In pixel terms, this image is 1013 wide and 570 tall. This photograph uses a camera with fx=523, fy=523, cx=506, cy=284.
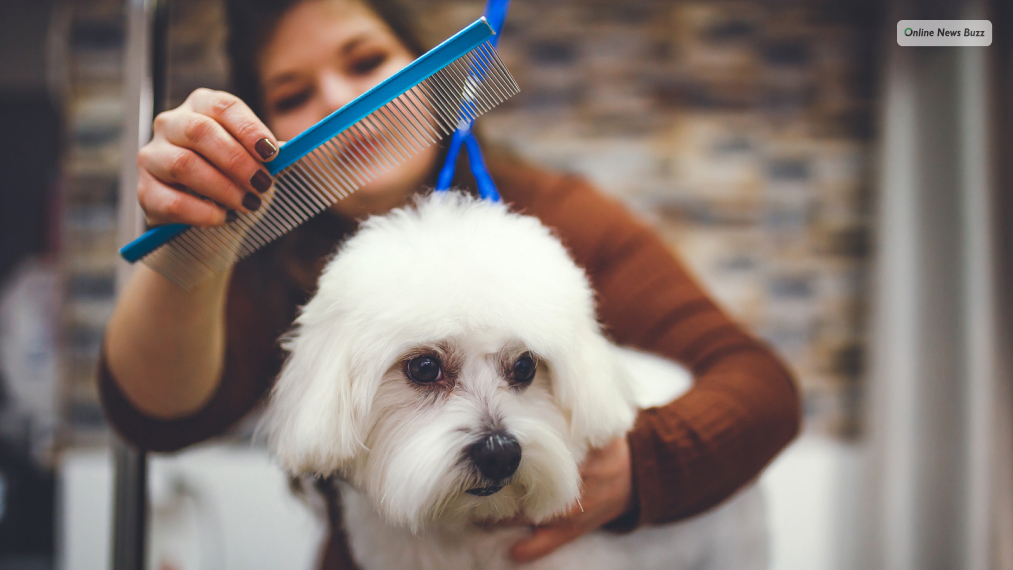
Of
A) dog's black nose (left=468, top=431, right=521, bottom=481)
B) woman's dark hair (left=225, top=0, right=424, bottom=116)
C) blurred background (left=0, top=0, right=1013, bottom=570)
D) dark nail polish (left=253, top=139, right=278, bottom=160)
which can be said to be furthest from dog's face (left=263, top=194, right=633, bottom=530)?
blurred background (left=0, top=0, right=1013, bottom=570)

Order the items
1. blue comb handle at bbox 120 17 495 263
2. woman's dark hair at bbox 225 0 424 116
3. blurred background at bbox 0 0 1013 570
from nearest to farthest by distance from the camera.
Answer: blue comb handle at bbox 120 17 495 263
woman's dark hair at bbox 225 0 424 116
blurred background at bbox 0 0 1013 570

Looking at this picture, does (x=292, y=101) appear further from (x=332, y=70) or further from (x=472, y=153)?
(x=472, y=153)

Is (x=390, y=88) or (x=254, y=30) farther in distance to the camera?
(x=254, y=30)

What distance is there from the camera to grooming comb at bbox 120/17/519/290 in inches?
15.3

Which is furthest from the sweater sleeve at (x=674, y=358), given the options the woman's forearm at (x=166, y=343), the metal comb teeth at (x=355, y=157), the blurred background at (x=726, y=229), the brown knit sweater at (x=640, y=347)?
the blurred background at (x=726, y=229)

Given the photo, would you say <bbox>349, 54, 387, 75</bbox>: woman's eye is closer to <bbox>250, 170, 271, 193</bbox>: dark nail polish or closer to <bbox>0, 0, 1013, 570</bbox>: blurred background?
<bbox>250, 170, 271, 193</bbox>: dark nail polish

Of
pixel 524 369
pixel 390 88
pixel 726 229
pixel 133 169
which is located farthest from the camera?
pixel 726 229

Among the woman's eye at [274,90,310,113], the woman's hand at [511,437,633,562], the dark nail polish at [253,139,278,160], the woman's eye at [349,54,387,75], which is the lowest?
the woman's hand at [511,437,633,562]

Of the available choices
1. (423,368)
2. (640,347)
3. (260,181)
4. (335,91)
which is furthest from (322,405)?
(640,347)

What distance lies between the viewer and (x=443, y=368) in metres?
0.47

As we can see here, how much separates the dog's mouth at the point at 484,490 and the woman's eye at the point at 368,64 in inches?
16.5

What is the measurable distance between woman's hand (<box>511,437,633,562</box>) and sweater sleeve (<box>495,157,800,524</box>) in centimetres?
2

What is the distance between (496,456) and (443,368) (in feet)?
0.30

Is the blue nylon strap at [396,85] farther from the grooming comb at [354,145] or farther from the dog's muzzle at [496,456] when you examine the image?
the dog's muzzle at [496,456]
